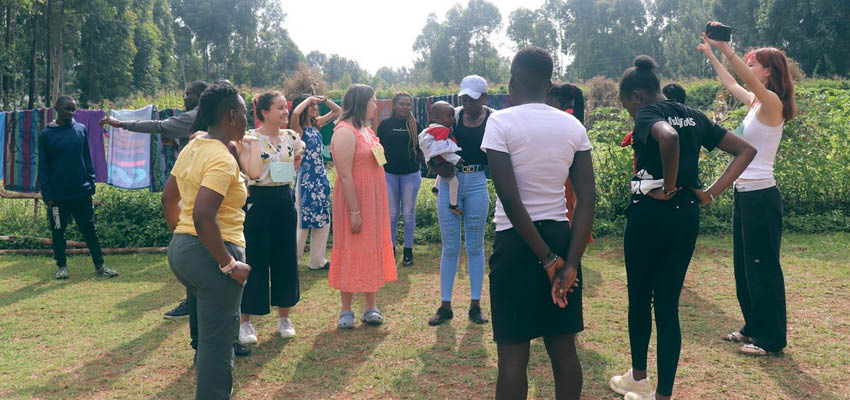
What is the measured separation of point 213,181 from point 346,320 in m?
2.74

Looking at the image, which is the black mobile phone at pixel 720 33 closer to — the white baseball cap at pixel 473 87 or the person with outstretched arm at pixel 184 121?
the white baseball cap at pixel 473 87

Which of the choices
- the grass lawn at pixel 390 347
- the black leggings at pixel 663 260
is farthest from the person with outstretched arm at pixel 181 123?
the black leggings at pixel 663 260

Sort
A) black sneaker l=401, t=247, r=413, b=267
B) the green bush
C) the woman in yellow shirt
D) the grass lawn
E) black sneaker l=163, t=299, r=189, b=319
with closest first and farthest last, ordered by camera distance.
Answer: the woman in yellow shirt < the grass lawn < black sneaker l=163, t=299, r=189, b=319 < black sneaker l=401, t=247, r=413, b=267 < the green bush

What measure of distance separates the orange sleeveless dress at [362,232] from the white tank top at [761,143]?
281 centimetres

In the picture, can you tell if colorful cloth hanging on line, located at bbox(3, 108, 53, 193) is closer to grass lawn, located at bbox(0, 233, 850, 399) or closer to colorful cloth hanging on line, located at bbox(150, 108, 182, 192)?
colorful cloth hanging on line, located at bbox(150, 108, 182, 192)

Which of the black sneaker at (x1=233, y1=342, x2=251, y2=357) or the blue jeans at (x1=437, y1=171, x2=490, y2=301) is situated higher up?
the blue jeans at (x1=437, y1=171, x2=490, y2=301)

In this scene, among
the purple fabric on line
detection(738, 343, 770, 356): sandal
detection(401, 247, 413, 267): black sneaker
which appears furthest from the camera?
the purple fabric on line

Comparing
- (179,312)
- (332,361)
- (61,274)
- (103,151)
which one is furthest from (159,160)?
(332,361)

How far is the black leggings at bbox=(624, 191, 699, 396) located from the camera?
10.7 ft

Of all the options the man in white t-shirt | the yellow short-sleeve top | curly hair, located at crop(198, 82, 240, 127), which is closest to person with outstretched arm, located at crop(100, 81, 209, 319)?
curly hair, located at crop(198, 82, 240, 127)

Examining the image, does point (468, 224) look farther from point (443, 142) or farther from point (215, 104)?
point (215, 104)

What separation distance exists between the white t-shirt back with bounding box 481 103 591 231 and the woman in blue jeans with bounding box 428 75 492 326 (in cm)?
213

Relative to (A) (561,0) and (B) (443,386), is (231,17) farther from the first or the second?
(B) (443,386)

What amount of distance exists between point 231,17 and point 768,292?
70.5m
